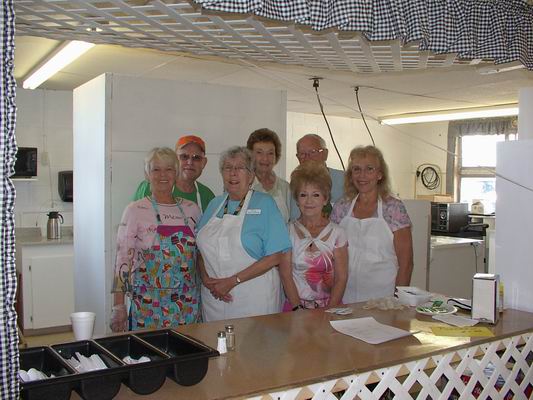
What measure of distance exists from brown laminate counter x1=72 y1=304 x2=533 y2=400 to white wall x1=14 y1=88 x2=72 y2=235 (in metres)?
4.57

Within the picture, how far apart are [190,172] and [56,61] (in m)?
2.09

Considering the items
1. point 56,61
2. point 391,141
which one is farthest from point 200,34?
point 391,141

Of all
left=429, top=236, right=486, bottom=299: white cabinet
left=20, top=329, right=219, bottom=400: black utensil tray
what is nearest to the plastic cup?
left=20, top=329, right=219, bottom=400: black utensil tray

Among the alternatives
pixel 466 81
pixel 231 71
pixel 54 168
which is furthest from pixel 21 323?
pixel 466 81

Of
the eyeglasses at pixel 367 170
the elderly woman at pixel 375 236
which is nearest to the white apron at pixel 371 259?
the elderly woman at pixel 375 236

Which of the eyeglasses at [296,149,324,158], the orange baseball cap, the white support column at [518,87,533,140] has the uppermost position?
the white support column at [518,87,533,140]

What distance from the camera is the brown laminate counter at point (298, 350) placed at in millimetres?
1432

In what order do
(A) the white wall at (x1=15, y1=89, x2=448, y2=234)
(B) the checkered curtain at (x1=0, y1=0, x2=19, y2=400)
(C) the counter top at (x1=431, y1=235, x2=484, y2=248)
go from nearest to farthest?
(B) the checkered curtain at (x1=0, y1=0, x2=19, y2=400) < (A) the white wall at (x1=15, y1=89, x2=448, y2=234) < (C) the counter top at (x1=431, y1=235, x2=484, y2=248)

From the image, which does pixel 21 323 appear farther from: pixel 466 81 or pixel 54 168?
pixel 466 81

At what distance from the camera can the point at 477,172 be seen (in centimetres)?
868

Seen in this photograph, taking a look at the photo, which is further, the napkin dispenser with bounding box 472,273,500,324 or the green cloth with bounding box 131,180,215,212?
the green cloth with bounding box 131,180,215,212

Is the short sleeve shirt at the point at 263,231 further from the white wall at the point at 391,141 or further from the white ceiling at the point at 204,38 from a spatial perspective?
the white wall at the point at 391,141

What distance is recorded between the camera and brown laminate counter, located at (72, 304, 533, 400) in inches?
56.4

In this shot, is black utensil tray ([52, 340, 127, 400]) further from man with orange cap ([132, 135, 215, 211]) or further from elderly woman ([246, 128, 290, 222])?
elderly woman ([246, 128, 290, 222])
